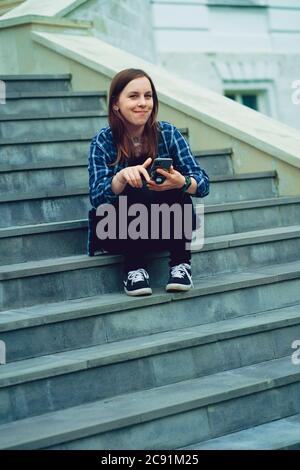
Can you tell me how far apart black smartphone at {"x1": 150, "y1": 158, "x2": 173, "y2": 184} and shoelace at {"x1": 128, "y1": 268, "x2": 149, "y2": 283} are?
1.49ft

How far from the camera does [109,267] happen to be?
5082 mm

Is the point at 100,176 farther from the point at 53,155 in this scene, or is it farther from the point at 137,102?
the point at 53,155

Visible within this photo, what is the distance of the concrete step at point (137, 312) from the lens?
4.50 m

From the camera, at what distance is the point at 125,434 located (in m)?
4.01

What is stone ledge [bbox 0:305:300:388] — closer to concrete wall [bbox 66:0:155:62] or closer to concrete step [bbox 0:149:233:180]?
concrete step [bbox 0:149:233:180]

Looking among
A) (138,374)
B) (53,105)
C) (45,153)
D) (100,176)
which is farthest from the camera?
(53,105)

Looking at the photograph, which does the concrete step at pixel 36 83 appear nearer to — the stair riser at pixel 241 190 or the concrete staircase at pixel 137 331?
the concrete staircase at pixel 137 331

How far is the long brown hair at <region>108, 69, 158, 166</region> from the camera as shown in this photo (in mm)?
5113

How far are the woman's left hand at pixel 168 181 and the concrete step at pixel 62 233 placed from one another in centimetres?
69

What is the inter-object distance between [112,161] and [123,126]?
0.20m

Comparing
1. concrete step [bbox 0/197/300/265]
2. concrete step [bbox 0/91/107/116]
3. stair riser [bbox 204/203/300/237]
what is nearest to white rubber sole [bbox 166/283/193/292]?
concrete step [bbox 0/197/300/265]

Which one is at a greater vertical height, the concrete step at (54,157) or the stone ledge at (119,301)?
the concrete step at (54,157)

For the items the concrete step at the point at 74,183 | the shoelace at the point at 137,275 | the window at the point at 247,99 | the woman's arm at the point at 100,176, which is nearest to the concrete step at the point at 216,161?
the concrete step at the point at 74,183

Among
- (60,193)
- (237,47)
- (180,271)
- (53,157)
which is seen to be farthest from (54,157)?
(237,47)
